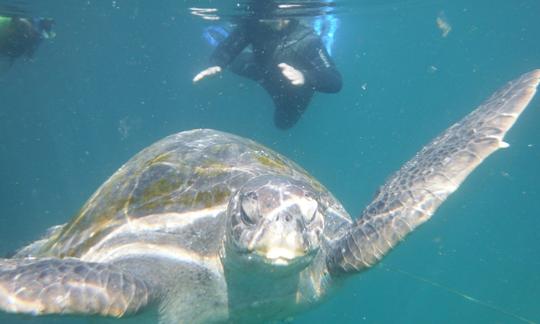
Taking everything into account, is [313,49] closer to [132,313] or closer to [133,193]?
[133,193]

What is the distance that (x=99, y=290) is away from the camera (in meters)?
3.10

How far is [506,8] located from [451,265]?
27.5 metres

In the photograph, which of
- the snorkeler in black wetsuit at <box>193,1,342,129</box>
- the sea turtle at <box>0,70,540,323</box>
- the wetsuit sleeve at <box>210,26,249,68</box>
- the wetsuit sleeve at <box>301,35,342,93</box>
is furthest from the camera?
the snorkeler in black wetsuit at <box>193,1,342,129</box>

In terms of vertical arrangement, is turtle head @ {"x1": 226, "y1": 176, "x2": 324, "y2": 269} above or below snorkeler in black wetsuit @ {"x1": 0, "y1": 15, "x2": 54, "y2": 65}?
below

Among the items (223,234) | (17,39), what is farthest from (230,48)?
(223,234)

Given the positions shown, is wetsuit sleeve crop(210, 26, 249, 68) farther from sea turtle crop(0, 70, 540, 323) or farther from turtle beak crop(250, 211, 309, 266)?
turtle beak crop(250, 211, 309, 266)

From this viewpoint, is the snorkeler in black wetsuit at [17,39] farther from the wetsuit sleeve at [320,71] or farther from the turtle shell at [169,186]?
the turtle shell at [169,186]

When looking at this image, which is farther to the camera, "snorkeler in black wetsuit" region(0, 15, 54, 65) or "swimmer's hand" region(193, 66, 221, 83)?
"snorkeler in black wetsuit" region(0, 15, 54, 65)

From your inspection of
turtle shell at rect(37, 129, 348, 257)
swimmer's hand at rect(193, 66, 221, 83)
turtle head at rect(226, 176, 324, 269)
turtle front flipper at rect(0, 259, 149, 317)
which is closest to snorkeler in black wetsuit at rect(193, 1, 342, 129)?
swimmer's hand at rect(193, 66, 221, 83)

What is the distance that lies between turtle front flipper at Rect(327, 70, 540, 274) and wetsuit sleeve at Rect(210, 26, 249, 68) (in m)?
7.58

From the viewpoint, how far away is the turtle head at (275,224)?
9.76ft

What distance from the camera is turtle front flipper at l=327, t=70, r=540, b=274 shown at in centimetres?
405

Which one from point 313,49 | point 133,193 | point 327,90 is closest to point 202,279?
point 133,193

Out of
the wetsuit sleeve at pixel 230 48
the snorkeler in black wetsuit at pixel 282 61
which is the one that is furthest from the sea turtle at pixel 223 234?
the snorkeler in black wetsuit at pixel 282 61
